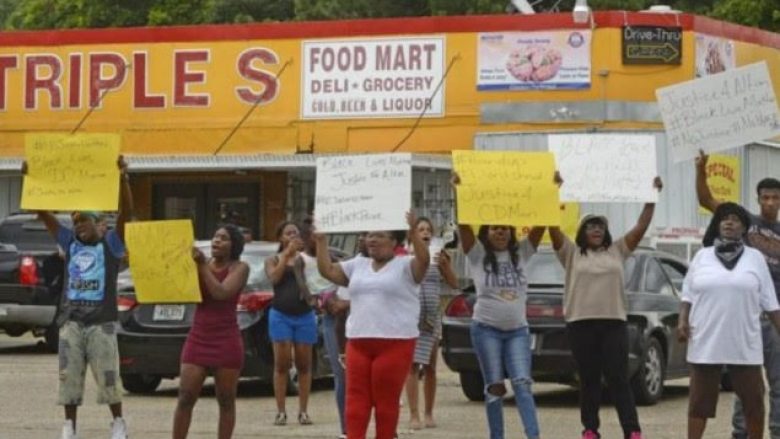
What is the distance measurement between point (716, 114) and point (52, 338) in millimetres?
13333

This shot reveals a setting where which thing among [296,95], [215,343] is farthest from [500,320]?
[296,95]

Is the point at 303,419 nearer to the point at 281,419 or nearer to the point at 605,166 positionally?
the point at 281,419

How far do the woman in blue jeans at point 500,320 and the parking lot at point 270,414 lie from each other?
211 centimetres

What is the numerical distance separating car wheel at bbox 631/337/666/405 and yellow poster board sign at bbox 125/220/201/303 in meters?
5.93

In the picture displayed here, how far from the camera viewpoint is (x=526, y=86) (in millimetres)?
31172

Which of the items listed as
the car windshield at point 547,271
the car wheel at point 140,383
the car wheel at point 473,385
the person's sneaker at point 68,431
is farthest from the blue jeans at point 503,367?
the car wheel at point 140,383

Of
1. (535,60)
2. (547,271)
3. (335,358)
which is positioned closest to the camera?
(335,358)

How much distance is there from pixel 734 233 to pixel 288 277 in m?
Result: 4.75

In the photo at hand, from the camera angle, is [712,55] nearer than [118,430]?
No

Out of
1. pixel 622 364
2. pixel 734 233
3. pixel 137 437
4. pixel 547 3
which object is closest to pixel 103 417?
pixel 137 437

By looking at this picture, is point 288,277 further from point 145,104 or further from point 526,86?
point 145,104

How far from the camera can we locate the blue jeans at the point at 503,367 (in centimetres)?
1259

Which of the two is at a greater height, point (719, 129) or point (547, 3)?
point (547, 3)

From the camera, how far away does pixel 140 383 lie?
60.7 feet
